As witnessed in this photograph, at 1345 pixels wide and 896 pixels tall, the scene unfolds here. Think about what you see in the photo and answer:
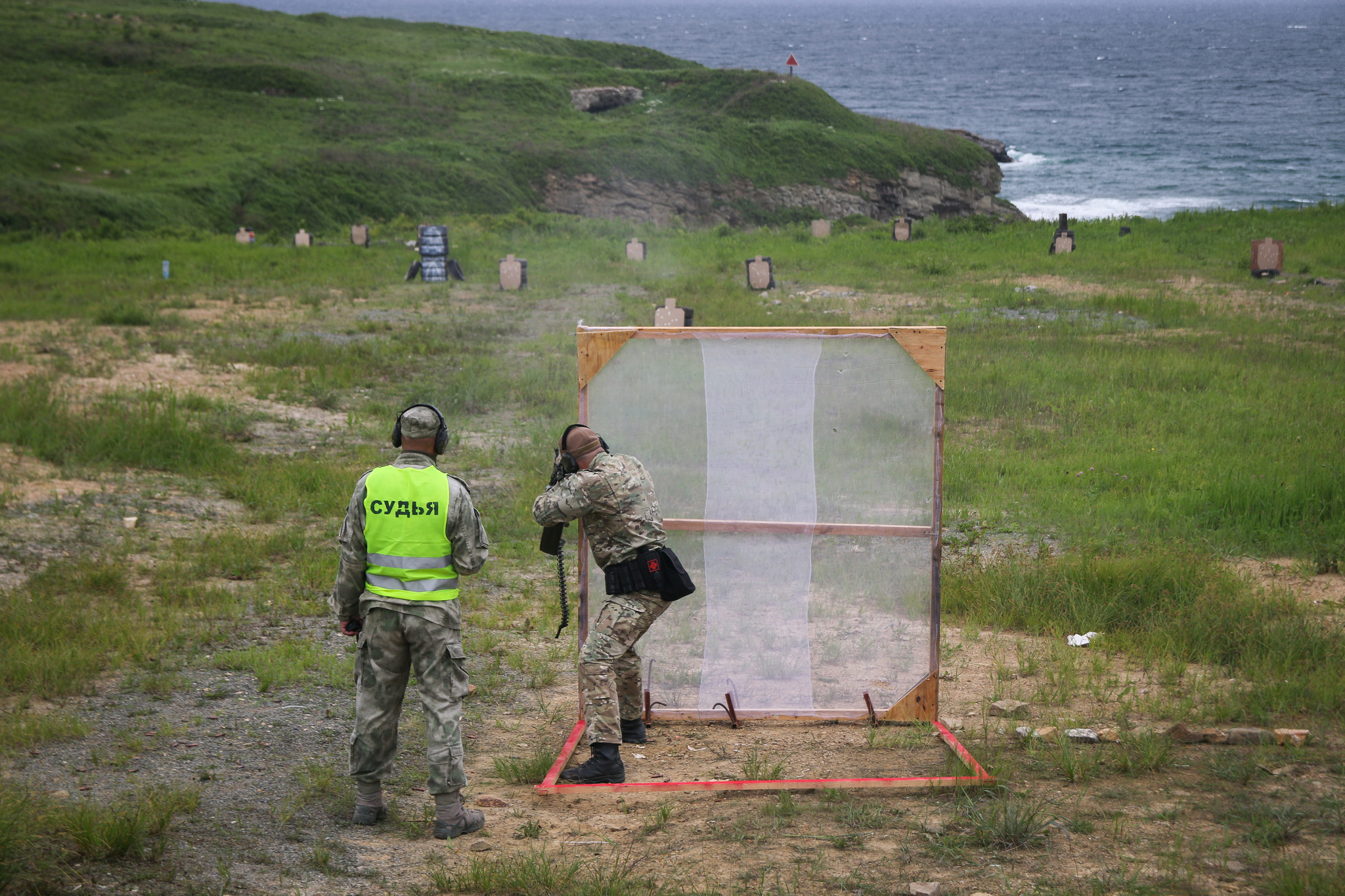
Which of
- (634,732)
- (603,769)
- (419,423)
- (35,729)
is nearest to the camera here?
(419,423)

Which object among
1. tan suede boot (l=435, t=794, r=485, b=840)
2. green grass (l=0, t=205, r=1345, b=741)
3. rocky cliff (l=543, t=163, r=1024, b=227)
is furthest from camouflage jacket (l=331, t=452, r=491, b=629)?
rocky cliff (l=543, t=163, r=1024, b=227)

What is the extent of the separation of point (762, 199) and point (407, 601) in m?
53.5

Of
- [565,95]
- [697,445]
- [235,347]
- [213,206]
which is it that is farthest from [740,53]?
[697,445]

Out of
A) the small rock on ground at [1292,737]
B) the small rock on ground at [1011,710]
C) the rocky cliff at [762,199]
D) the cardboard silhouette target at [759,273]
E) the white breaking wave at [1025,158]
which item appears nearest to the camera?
the small rock on ground at [1292,737]

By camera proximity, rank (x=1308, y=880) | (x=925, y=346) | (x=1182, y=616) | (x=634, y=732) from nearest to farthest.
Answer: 1. (x=1308, y=880)
2. (x=925, y=346)
3. (x=634, y=732)
4. (x=1182, y=616)

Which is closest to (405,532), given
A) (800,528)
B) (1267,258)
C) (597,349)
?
(597,349)

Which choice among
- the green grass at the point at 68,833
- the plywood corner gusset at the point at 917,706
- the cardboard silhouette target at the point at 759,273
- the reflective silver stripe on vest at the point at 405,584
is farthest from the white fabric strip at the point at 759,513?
the cardboard silhouette target at the point at 759,273

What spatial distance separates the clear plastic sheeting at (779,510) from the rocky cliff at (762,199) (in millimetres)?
40869

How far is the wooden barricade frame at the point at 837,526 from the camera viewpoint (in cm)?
614

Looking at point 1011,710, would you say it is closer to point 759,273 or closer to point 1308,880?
point 1308,880

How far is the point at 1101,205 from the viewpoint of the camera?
72.8 meters

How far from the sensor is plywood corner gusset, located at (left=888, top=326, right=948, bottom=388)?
20.1 ft

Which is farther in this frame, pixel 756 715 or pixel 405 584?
pixel 756 715

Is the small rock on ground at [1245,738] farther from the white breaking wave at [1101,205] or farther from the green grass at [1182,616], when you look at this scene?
the white breaking wave at [1101,205]
